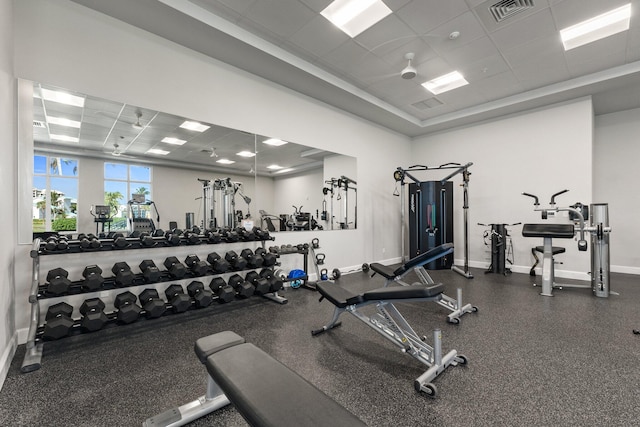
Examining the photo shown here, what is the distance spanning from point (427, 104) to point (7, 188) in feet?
18.9

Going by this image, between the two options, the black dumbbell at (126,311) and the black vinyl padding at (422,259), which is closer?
the black dumbbell at (126,311)

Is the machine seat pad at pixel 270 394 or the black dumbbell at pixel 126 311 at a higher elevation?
the machine seat pad at pixel 270 394

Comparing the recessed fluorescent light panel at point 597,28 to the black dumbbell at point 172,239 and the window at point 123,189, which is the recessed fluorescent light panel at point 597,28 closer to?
the black dumbbell at point 172,239

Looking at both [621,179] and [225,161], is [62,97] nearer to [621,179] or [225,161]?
[225,161]

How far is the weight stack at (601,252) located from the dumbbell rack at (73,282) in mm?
4012

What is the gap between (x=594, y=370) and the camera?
1.89 m

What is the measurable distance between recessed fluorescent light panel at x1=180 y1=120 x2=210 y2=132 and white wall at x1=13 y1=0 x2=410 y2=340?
0.26 ft

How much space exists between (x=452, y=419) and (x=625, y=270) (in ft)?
20.0

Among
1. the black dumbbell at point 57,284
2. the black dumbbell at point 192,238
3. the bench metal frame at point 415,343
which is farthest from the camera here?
the black dumbbell at point 192,238

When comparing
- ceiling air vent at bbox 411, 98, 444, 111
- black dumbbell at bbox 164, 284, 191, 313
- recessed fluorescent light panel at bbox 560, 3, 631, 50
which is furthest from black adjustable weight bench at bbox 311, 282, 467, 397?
ceiling air vent at bbox 411, 98, 444, 111

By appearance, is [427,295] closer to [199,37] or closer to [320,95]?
[199,37]

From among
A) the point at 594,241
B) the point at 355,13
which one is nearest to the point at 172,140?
the point at 355,13

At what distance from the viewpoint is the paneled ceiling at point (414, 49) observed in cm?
290

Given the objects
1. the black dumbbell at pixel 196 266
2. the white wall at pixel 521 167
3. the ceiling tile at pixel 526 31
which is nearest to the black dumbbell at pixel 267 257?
the black dumbbell at pixel 196 266
